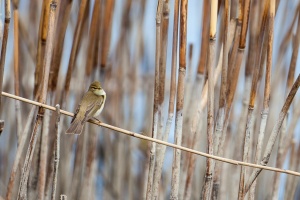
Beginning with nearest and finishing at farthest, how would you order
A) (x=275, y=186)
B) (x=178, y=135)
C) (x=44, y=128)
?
(x=178, y=135), (x=44, y=128), (x=275, y=186)

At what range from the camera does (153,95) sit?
361 centimetres

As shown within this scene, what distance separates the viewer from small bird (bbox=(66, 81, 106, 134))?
270 cm

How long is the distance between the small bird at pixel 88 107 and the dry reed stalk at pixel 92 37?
126mm

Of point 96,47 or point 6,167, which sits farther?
point 6,167

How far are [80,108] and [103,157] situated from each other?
1351 millimetres

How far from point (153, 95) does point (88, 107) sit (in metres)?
0.79

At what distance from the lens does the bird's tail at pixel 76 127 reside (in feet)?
8.77

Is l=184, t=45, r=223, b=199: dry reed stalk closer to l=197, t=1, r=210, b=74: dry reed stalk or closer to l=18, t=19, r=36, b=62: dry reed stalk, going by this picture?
l=197, t=1, r=210, b=74: dry reed stalk

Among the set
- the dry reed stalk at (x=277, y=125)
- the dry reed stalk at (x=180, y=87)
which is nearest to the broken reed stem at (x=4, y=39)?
the dry reed stalk at (x=180, y=87)

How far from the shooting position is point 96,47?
305 cm

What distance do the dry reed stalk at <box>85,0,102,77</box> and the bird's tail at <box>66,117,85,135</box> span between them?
0.42 m

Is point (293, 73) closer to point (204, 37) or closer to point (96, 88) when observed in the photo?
point (204, 37)

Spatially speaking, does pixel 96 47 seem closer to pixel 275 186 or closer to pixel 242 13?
pixel 242 13

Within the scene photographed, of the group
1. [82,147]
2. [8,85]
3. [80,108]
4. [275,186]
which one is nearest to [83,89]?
[82,147]
